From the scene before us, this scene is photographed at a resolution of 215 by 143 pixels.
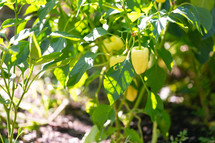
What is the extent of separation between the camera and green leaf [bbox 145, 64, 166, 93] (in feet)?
3.15

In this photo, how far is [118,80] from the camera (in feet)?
2.45

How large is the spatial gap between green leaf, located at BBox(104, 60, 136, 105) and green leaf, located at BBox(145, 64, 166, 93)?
21 cm

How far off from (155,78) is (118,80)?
10.5 inches

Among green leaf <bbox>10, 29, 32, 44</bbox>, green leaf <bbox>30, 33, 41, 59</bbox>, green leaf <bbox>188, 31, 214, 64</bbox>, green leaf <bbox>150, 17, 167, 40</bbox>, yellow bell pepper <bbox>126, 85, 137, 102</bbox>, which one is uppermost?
green leaf <bbox>10, 29, 32, 44</bbox>

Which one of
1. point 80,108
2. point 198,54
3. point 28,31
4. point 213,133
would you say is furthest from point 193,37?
point 28,31

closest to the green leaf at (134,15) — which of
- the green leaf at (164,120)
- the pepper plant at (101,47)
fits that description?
the pepper plant at (101,47)

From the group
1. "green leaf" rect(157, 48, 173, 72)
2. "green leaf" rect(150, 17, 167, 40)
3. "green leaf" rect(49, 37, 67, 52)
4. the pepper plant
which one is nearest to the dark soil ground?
the pepper plant

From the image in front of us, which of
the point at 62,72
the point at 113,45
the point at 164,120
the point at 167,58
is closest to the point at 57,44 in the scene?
the point at 62,72

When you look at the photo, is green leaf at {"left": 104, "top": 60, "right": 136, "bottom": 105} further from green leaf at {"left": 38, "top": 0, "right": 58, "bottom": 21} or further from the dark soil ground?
the dark soil ground

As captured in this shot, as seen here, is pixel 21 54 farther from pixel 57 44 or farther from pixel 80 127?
pixel 80 127

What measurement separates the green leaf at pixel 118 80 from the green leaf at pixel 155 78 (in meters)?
0.21

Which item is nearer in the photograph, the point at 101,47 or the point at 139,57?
the point at 139,57

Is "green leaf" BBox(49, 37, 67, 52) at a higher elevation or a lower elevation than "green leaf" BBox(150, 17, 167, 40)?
lower

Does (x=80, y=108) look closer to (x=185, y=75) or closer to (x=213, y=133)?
(x=213, y=133)
